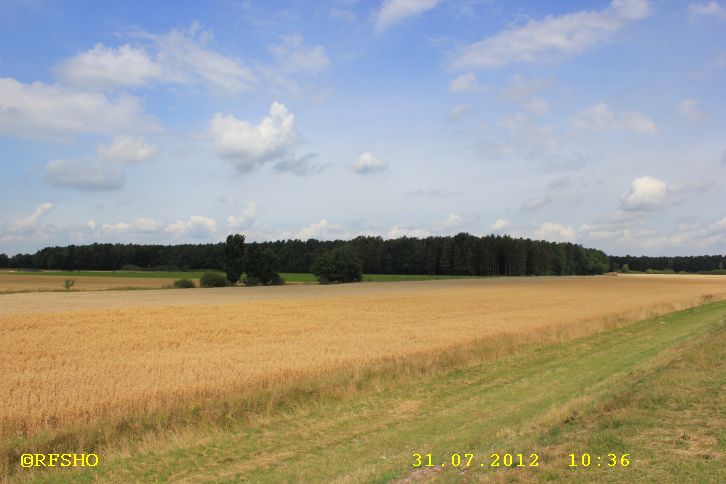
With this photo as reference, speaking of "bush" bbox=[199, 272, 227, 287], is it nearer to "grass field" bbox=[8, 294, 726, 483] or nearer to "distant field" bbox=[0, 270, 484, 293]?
"distant field" bbox=[0, 270, 484, 293]

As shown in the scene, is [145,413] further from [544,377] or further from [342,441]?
[544,377]

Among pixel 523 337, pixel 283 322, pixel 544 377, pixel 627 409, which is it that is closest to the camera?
pixel 627 409

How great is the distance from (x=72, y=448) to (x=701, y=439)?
38.7ft

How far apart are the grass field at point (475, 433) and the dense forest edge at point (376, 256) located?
12930 centimetres

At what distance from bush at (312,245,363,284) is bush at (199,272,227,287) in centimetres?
2116

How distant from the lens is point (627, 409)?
895cm

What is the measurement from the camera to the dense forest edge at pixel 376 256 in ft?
492

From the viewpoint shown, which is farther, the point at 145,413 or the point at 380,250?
the point at 380,250

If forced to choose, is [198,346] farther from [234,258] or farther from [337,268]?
[337,268]

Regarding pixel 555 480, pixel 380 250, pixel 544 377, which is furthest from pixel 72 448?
pixel 380 250

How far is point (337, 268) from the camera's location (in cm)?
10531

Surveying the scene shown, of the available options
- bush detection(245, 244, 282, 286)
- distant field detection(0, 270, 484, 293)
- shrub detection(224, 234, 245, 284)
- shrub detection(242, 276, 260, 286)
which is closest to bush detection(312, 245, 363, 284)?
distant field detection(0, 270, 484, 293)
